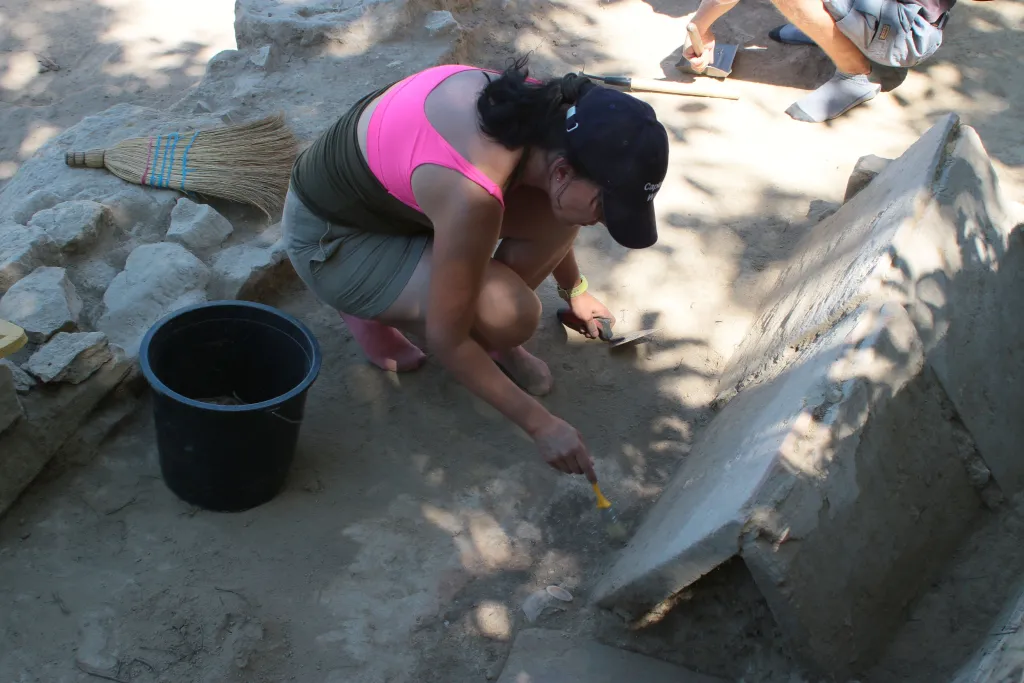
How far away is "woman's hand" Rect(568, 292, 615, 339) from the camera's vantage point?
113 inches

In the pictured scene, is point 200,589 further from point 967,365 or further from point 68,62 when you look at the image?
point 68,62

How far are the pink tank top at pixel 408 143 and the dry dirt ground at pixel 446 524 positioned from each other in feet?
2.50

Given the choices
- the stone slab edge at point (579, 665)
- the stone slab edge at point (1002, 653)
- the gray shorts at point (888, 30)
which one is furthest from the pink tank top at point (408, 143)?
the gray shorts at point (888, 30)

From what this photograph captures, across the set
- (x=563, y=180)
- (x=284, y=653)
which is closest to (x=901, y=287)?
(x=563, y=180)

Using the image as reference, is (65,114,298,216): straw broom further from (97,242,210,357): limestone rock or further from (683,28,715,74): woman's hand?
(683,28,715,74): woman's hand

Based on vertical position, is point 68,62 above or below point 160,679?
below

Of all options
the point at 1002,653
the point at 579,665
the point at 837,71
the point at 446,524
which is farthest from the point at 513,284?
the point at 837,71

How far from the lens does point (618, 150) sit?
1.79 metres

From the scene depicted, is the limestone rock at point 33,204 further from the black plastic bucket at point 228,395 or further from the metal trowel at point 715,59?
the metal trowel at point 715,59

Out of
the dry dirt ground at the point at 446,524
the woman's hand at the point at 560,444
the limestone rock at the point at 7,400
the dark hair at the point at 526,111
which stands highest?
the dark hair at the point at 526,111

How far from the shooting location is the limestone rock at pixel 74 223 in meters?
2.71

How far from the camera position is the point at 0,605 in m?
Result: 1.99

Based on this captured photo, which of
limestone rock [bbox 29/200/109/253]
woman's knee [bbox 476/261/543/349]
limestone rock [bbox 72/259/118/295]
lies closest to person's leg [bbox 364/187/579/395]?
woman's knee [bbox 476/261/543/349]

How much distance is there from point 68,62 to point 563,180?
14.4 feet
